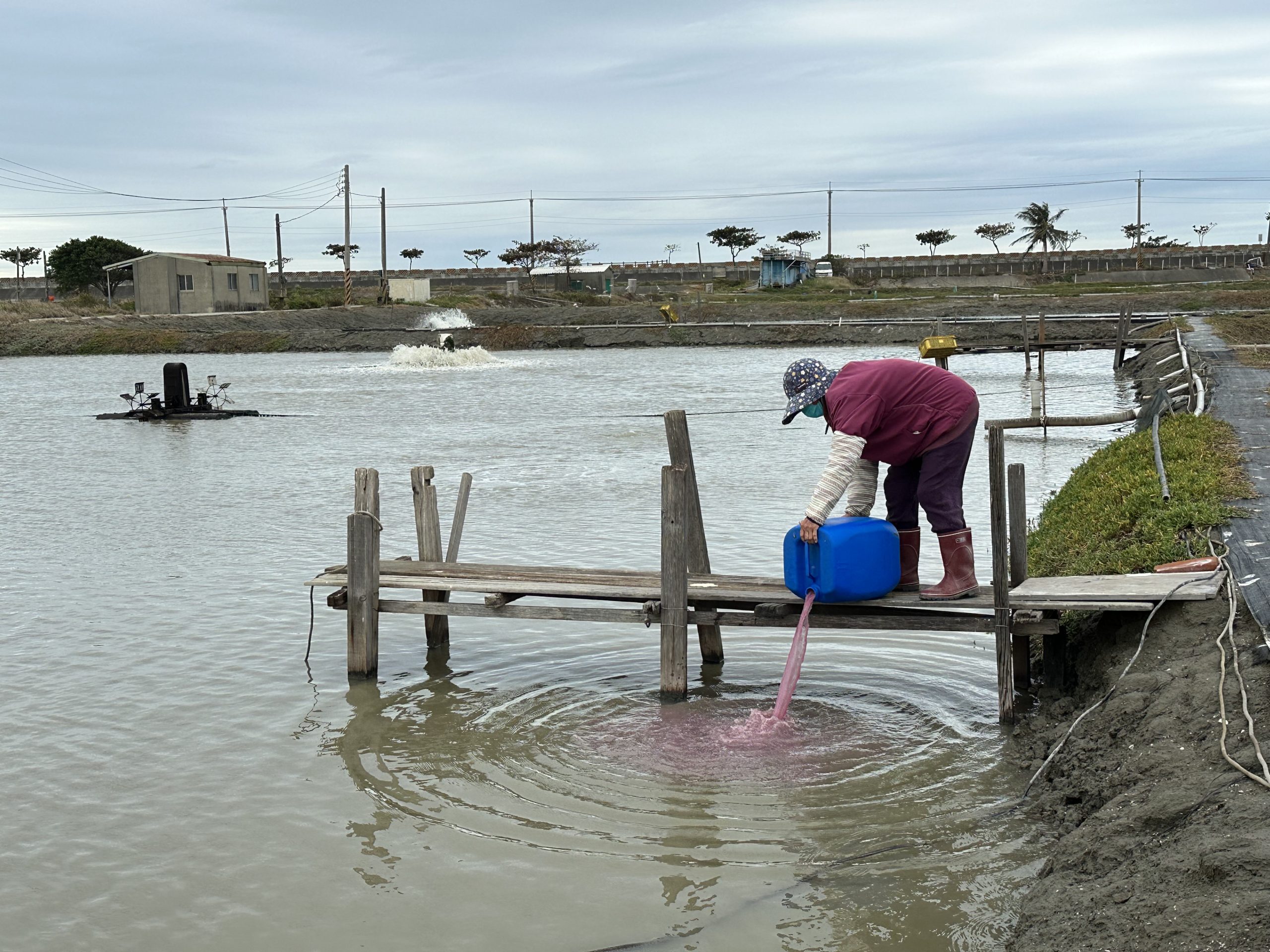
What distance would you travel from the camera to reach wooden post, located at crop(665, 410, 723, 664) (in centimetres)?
854

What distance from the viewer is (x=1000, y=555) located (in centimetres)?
717

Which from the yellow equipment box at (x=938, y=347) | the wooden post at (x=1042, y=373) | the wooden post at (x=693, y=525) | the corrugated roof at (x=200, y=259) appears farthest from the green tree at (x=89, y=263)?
the wooden post at (x=693, y=525)

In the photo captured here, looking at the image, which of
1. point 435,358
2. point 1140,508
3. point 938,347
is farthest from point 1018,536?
point 435,358

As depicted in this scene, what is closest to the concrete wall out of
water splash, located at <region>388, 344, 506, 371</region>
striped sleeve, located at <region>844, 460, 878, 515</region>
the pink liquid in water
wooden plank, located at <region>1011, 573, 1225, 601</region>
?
water splash, located at <region>388, 344, 506, 371</region>

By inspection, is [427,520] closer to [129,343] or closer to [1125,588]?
[1125,588]

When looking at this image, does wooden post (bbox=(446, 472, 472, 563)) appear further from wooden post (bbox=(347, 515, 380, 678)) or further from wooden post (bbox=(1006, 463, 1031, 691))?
wooden post (bbox=(1006, 463, 1031, 691))

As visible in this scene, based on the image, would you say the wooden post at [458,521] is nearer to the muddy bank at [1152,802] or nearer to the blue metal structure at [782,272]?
the muddy bank at [1152,802]

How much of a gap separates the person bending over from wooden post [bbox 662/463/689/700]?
0.94 meters

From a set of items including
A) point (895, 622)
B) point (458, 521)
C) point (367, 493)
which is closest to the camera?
point (895, 622)

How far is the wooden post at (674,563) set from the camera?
314 inches

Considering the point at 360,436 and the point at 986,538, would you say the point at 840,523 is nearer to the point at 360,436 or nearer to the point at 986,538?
the point at 986,538

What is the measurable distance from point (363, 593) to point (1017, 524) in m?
4.37

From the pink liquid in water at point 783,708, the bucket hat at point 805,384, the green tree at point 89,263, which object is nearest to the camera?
the bucket hat at point 805,384

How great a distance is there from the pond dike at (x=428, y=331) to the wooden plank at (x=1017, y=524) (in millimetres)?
52726
